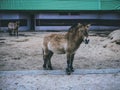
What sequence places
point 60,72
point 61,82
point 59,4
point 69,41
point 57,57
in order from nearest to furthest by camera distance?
point 61,82 < point 69,41 < point 60,72 < point 57,57 < point 59,4

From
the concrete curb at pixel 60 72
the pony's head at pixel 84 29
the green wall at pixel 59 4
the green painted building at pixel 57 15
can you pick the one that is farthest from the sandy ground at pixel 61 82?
the green wall at pixel 59 4

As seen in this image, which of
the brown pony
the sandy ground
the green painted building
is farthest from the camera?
the green painted building

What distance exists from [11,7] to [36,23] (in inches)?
133

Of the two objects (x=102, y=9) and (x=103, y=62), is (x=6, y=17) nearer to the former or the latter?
(x=102, y=9)

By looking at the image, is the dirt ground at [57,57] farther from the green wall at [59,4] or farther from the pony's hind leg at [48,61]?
the green wall at [59,4]

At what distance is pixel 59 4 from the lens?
30.6 metres

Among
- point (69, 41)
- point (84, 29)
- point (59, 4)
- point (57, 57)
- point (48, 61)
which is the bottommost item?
point (57, 57)

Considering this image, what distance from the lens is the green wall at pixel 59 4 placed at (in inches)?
1170

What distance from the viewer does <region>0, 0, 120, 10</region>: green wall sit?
97.5ft

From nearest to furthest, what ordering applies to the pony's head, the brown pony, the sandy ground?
1. the sandy ground
2. the pony's head
3. the brown pony

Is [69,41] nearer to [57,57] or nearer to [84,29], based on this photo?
[84,29]

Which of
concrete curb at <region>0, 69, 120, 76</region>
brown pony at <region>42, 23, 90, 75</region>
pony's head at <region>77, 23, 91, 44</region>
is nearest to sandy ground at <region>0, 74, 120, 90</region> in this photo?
concrete curb at <region>0, 69, 120, 76</region>

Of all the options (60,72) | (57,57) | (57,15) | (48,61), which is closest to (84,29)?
(60,72)

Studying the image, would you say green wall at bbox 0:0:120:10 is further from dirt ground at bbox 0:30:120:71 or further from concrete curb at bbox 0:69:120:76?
concrete curb at bbox 0:69:120:76
